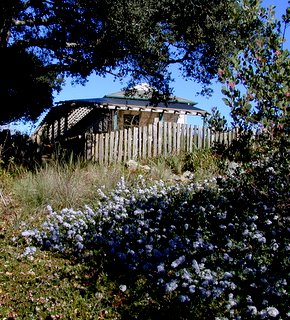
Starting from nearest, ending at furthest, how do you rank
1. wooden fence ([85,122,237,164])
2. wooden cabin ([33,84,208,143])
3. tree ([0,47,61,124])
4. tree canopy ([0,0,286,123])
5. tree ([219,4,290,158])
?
1. tree ([219,4,290,158])
2. tree canopy ([0,0,286,123])
3. wooden fence ([85,122,237,164])
4. tree ([0,47,61,124])
5. wooden cabin ([33,84,208,143])

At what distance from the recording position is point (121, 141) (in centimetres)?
1320

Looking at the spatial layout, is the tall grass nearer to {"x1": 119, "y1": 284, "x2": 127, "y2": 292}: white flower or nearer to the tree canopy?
{"x1": 119, "y1": 284, "x2": 127, "y2": 292}: white flower

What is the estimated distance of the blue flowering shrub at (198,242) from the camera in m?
3.72

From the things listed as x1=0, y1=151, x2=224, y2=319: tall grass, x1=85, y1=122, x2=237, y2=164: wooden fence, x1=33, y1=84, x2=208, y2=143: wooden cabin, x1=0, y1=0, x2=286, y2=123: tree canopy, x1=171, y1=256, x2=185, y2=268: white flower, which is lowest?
x1=0, y1=151, x2=224, y2=319: tall grass

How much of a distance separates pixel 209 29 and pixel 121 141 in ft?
14.1

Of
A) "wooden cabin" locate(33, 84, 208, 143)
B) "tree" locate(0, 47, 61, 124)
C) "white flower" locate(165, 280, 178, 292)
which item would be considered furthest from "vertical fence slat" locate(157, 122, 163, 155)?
"white flower" locate(165, 280, 178, 292)

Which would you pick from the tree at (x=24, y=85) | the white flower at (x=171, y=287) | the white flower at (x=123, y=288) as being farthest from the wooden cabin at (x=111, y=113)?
the white flower at (x=171, y=287)

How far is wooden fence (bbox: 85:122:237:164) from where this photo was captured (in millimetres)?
13086

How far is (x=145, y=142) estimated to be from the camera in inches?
529

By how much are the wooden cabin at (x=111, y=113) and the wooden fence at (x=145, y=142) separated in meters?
7.41

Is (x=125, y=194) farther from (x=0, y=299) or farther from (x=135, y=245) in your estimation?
(x=0, y=299)

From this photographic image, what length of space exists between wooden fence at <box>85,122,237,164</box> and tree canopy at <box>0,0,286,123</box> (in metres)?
1.55

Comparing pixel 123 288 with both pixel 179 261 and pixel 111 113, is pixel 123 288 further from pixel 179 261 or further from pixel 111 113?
pixel 111 113

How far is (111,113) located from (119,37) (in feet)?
38.3
